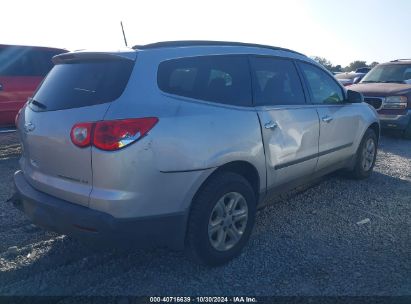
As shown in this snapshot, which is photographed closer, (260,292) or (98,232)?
(98,232)

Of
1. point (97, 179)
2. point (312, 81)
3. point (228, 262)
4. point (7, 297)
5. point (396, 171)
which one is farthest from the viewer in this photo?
point (396, 171)

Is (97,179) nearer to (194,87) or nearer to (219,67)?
(194,87)

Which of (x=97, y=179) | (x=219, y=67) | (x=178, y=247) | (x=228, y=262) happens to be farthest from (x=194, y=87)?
(x=228, y=262)

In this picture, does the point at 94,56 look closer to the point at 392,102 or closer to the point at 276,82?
the point at 276,82

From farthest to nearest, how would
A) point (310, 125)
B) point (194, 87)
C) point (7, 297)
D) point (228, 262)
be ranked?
point (310, 125), point (228, 262), point (194, 87), point (7, 297)

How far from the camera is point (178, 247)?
2869 mm

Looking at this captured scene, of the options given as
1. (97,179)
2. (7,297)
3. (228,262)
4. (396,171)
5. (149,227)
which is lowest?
(396,171)

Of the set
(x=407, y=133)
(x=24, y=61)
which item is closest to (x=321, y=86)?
(x=407, y=133)

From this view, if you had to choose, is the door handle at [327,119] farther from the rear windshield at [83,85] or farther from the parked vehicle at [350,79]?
the parked vehicle at [350,79]

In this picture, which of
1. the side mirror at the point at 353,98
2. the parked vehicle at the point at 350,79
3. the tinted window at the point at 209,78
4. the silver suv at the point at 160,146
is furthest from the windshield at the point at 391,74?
the tinted window at the point at 209,78

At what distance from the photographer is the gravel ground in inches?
113

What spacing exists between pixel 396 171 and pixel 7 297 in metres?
5.54

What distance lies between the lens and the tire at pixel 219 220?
9.55 ft

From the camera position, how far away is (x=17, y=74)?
7180 mm
